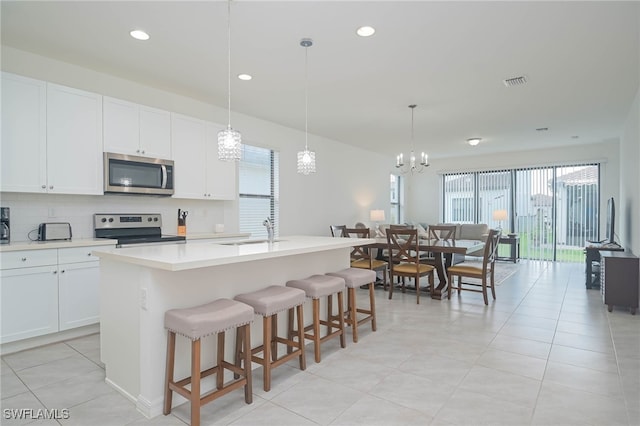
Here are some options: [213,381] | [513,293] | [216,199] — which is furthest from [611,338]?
[216,199]

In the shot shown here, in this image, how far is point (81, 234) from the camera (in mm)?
3695

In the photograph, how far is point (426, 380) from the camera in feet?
8.16

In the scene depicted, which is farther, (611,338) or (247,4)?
(611,338)

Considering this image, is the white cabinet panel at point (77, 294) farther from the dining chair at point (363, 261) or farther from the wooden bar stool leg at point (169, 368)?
the dining chair at point (363, 261)

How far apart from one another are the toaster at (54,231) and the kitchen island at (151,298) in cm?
136

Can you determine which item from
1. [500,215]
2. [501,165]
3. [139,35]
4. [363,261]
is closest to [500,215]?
[500,215]

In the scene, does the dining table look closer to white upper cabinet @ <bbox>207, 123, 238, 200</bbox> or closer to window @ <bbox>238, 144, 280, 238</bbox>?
window @ <bbox>238, 144, 280, 238</bbox>

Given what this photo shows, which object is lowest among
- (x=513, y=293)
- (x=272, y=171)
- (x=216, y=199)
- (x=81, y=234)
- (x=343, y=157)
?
(x=513, y=293)

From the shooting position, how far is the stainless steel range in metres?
3.74

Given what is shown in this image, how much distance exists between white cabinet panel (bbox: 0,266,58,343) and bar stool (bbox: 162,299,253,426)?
5.79 ft

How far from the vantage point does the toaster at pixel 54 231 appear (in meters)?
3.32

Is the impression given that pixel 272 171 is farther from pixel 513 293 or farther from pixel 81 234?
pixel 513 293

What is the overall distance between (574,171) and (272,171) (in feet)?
23.1

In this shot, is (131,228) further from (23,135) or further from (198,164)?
(23,135)
